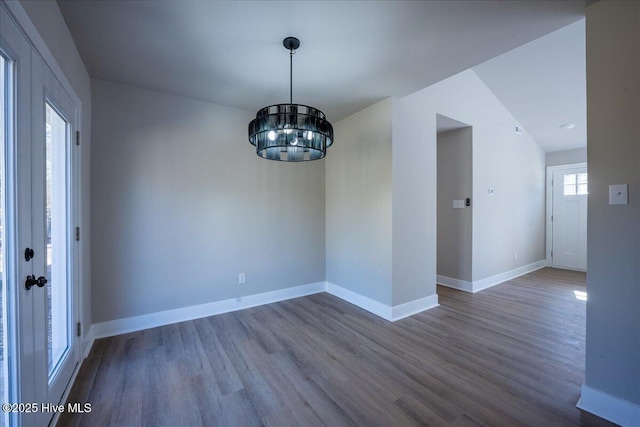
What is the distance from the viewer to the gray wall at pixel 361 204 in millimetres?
3150

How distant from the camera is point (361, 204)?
11.4 feet

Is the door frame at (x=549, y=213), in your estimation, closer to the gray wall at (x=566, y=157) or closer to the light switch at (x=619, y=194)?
the gray wall at (x=566, y=157)

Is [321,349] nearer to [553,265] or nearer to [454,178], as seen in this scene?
[454,178]

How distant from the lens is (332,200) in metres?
4.00

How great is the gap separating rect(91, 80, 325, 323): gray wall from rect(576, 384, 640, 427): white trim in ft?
9.75

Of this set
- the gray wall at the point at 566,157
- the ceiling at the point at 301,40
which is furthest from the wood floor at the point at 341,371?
the gray wall at the point at 566,157

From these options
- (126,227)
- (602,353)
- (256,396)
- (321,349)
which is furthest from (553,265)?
(126,227)

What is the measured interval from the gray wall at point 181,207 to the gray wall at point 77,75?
0.12 m

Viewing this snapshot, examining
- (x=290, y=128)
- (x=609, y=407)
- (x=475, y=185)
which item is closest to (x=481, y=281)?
(x=475, y=185)

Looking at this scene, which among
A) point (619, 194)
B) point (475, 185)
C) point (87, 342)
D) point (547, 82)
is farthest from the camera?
point (475, 185)

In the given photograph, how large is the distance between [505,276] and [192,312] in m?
5.03

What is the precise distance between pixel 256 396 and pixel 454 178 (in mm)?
4040

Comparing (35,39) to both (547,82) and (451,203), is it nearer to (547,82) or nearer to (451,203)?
(451,203)

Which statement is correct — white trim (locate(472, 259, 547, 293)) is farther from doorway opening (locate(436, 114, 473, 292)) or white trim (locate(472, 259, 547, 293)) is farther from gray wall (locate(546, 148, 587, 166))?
gray wall (locate(546, 148, 587, 166))
